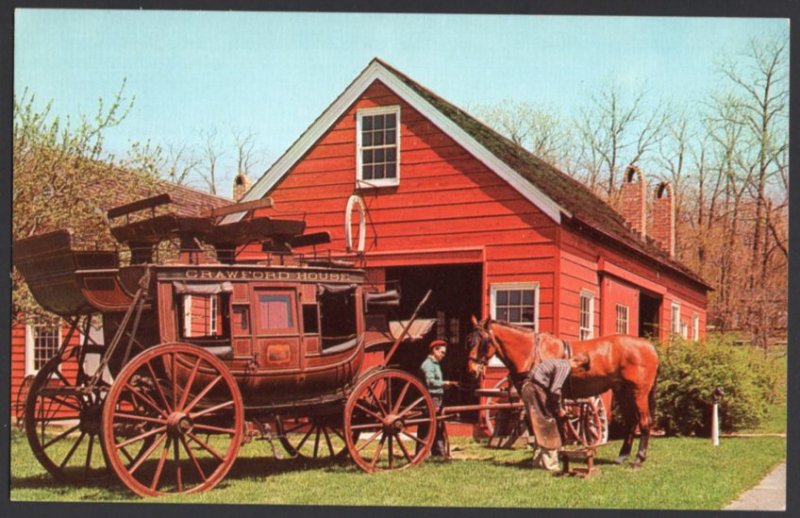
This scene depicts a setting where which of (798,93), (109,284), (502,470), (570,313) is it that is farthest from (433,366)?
(798,93)

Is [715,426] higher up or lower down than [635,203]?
lower down

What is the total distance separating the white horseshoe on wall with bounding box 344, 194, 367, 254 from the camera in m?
16.2

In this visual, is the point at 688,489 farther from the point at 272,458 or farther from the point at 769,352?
the point at 272,458

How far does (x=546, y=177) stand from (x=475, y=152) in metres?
1.53

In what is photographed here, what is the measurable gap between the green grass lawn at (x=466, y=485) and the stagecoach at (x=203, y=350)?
35 centimetres

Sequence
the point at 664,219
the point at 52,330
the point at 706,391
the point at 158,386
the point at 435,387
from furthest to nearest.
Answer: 1. the point at 664,219
2. the point at 52,330
3. the point at 706,391
4. the point at 435,387
5. the point at 158,386

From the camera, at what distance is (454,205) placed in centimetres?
1655

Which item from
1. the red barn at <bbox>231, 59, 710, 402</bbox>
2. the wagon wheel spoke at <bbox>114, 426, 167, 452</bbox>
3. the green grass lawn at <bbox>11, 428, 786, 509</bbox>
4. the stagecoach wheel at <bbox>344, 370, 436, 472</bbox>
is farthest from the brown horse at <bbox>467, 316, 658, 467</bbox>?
the wagon wheel spoke at <bbox>114, 426, 167, 452</bbox>

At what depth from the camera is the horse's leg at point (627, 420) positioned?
46.1ft

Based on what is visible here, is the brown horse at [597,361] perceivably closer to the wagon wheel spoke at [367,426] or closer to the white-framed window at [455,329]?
the wagon wheel spoke at [367,426]

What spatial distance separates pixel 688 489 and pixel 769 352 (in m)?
4.02

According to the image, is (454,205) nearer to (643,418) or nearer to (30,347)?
(643,418)

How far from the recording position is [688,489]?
41.0ft

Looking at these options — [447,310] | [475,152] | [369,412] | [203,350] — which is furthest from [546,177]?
[203,350]
